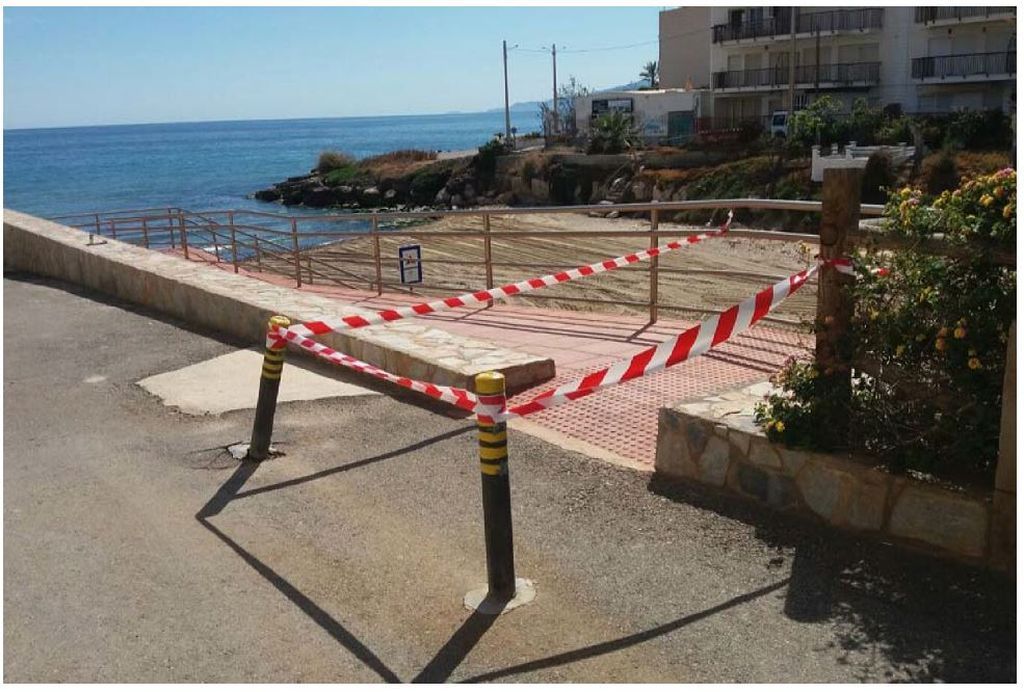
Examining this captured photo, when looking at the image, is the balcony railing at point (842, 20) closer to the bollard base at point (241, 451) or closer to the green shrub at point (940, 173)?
the green shrub at point (940, 173)

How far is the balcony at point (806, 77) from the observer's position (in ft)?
161

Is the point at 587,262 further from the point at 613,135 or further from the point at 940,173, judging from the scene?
the point at 613,135

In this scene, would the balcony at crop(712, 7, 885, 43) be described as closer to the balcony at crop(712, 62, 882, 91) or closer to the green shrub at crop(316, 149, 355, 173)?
Result: the balcony at crop(712, 62, 882, 91)

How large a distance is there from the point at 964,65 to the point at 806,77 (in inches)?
347

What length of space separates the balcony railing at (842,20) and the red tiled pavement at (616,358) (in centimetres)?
4503

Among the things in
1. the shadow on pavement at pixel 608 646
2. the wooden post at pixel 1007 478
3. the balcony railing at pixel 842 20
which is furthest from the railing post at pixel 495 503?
the balcony railing at pixel 842 20

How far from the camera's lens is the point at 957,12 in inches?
1735

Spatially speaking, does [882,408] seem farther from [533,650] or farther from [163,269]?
[163,269]

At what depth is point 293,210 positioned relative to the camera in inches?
3196

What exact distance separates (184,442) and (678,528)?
10.6 ft

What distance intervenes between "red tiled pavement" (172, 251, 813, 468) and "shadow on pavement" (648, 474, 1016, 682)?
4.34ft

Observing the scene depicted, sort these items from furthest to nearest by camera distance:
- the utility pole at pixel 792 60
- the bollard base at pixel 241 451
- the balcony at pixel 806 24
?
the balcony at pixel 806 24
the utility pole at pixel 792 60
the bollard base at pixel 241 451

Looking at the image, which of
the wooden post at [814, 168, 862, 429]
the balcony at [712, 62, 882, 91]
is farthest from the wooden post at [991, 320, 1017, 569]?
the balcony at [712, 62, 882, 91]

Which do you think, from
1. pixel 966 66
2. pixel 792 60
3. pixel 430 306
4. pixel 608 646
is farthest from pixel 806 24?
pixel 608 646
